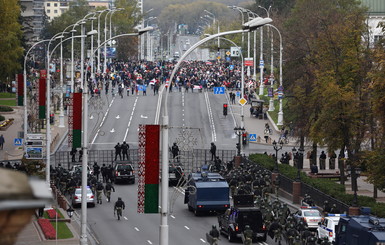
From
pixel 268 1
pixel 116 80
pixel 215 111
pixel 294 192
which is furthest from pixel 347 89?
pixel 268 1

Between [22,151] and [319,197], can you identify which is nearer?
[319,197]

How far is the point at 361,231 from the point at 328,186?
1704 cm

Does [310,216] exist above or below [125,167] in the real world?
below

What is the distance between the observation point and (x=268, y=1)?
486 ft

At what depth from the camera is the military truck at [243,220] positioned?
34.4 metres

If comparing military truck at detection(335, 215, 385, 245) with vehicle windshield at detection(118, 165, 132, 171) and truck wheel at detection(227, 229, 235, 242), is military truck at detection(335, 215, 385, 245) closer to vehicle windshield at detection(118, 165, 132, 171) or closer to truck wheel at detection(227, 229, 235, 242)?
truck wheel at detection(227, 229, 235, 242)

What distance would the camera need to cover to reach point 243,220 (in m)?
34.6

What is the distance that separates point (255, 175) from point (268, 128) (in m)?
29.4

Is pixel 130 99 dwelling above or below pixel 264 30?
below

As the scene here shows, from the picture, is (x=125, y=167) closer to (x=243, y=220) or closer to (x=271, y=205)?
(x=271, y=205)

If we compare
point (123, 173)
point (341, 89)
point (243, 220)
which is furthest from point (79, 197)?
point (341, 89)

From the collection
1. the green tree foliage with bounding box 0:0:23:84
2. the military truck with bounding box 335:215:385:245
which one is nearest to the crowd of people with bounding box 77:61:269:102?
the green tree foliage with bounding box 0:0:23:84

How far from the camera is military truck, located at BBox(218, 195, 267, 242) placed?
3438cm

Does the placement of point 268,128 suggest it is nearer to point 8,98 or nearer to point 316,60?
point 316,60
